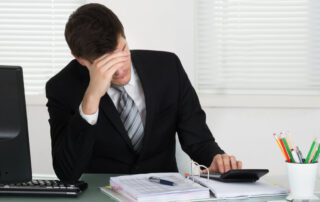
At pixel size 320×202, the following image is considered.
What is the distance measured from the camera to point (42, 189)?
1582 mm

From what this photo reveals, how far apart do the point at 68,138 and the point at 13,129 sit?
1.41 ft

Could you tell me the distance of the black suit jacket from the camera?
6.83 ft

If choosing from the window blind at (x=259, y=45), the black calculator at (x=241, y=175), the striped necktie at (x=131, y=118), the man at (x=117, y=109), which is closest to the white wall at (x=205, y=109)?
the window blind at (x=259, y=45)

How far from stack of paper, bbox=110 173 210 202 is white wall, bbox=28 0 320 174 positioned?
1.86 m

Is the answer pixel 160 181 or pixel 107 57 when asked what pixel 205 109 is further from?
pixel 160 181

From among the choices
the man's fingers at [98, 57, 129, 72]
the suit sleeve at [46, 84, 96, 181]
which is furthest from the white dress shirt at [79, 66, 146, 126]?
the man's fingers at [98, 57, 129, 72]

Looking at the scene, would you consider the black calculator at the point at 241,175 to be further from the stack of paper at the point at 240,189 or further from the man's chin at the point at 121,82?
the man's chin at the point at 121,82

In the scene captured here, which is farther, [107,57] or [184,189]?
[107,57]

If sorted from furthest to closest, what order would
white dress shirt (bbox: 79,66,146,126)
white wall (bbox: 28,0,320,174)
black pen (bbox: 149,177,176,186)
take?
white wall (bbox: 28,0,320,174), white dress shirt (bbox: 79,66,146,126), black pen (bbox: 149,177,176,186)

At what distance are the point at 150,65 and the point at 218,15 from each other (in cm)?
137

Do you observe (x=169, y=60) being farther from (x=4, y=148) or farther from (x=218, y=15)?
(x=218, y=15)

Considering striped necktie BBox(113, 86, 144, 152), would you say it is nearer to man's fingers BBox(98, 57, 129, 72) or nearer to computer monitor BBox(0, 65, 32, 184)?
man's fingers BBox(98, 57, 129, 72)

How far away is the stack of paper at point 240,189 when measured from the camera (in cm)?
152

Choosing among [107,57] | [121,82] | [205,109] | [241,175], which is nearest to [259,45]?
[205,109]
